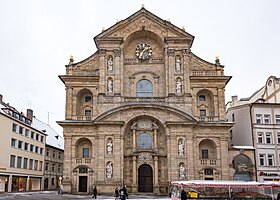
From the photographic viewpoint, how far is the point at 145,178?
43281 millimetres

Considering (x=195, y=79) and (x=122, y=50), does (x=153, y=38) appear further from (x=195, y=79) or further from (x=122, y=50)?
(x=195, y=79)

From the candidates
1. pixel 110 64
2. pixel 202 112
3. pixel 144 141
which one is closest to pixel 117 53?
pixel 110 64

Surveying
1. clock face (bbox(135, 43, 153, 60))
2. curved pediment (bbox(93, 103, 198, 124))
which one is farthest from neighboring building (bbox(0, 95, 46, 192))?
clock face (bbox(135, 43, 153, 60))

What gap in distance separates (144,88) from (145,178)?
36.8ft

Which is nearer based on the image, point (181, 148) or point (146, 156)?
point (181, 148)

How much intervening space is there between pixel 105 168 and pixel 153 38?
1815cm

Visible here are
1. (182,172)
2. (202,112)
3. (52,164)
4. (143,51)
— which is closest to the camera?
(182,172)

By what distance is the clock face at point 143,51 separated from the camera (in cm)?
4681

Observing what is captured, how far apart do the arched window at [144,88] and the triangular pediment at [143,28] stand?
5.95m

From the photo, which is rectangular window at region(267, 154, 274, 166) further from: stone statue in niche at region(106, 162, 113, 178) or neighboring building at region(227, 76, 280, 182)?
stone statue in niche at region(106, 162, 113, 178)

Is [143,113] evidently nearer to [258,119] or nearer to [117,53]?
[117,53]

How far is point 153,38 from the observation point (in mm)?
47844

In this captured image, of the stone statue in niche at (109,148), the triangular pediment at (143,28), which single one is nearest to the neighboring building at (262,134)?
the triangular pediment at (143,28)

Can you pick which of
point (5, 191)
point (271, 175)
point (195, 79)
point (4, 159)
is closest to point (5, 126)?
point (4, 159)
